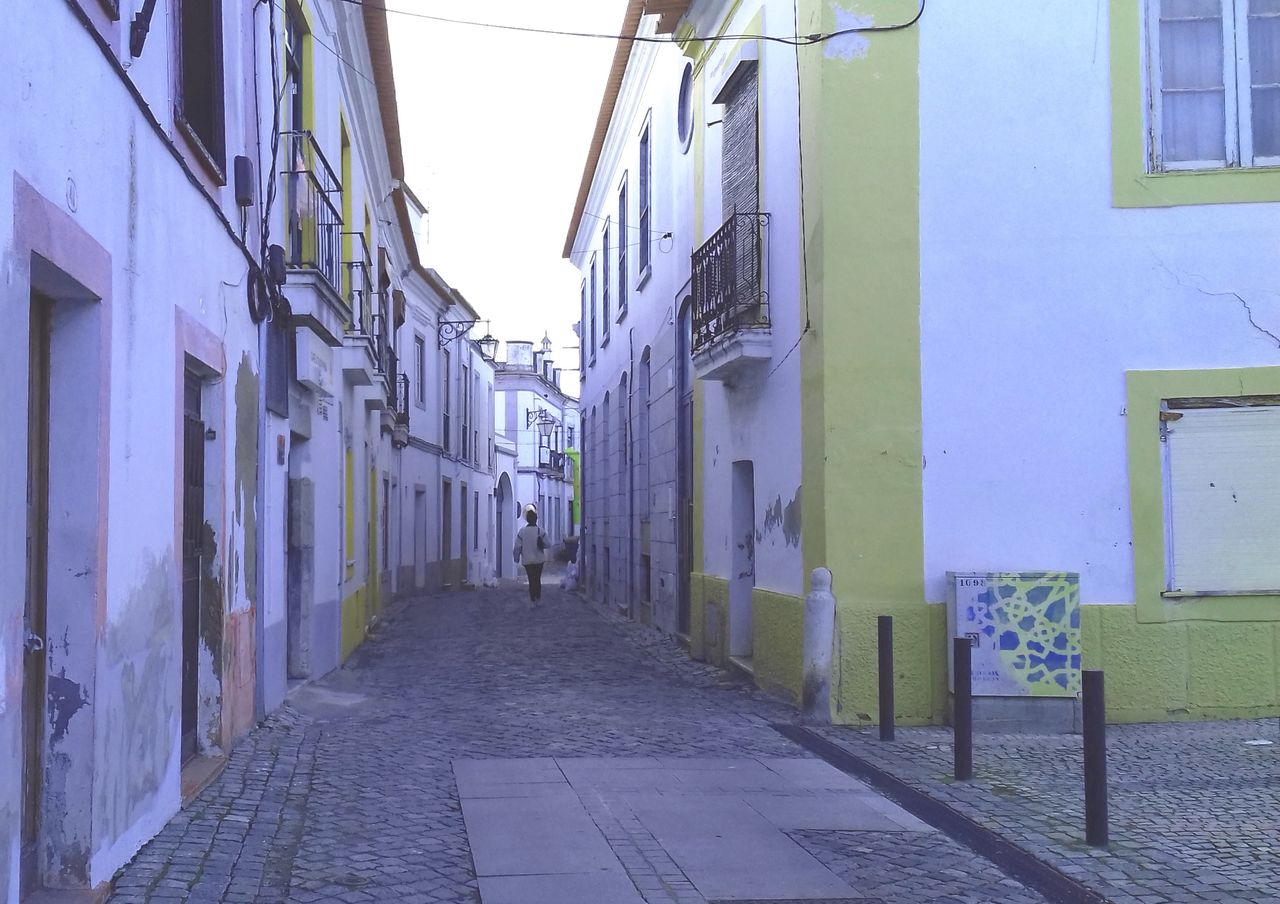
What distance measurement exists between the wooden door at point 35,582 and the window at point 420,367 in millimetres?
22212

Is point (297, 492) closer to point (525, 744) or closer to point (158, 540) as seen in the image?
point (525, 744)

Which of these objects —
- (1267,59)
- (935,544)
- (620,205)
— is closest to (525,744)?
(935,544)

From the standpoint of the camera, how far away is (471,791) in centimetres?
701

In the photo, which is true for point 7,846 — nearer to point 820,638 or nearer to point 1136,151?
point 820,638

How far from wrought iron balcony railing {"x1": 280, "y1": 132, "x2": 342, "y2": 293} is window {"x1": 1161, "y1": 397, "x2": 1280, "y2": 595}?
262 inches

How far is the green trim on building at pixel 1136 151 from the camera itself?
369 inches

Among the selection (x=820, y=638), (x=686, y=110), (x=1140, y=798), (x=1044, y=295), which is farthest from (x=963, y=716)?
(x=686, y=110)

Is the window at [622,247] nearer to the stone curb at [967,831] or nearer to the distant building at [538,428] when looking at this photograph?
the stone curb at [967,831]

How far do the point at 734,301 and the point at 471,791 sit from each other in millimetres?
5817

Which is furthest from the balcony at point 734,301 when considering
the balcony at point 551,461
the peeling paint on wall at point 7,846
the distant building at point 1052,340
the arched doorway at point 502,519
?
the balcony at point 551,461

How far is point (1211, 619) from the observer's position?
9.22 meters

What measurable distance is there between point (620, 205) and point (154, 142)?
53.5 ft

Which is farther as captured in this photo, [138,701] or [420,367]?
[420,367]

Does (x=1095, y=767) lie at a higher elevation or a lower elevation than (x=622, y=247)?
lower
